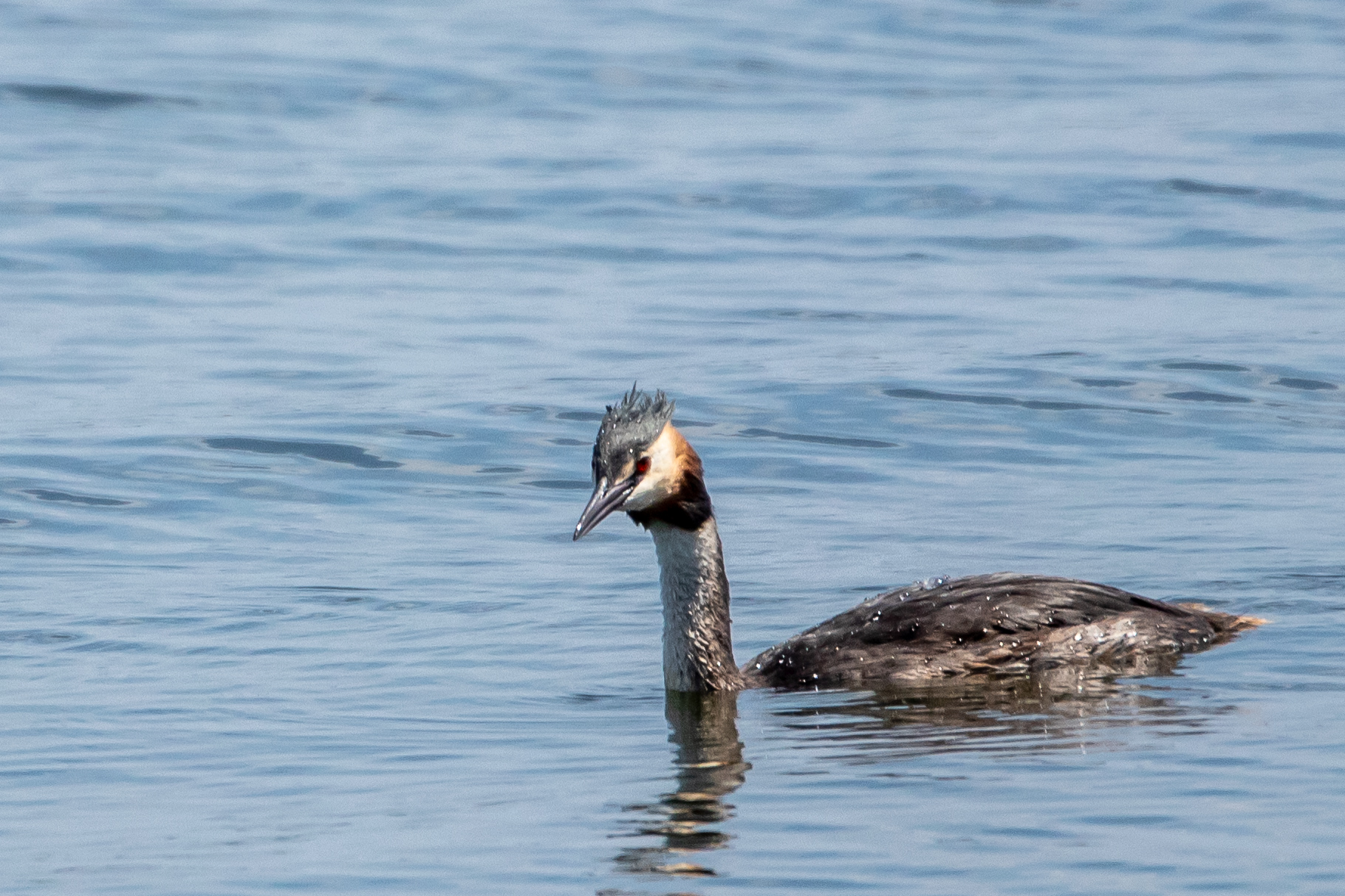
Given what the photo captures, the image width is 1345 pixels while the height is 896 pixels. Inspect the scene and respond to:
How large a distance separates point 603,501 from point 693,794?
157 centimetres

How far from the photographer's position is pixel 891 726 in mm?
8922

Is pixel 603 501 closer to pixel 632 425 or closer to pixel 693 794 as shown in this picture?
pixel 632 425

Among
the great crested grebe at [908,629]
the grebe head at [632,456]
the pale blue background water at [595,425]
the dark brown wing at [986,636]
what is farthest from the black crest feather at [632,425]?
the dark brown wing at [986,636]

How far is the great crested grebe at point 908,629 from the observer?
974cm

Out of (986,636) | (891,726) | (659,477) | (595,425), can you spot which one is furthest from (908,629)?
(595,425)

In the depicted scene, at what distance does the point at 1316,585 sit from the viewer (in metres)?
10.9

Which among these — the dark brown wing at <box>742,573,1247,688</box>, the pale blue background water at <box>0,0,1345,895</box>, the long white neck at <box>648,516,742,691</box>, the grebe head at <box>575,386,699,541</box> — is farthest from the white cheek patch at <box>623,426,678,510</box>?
the dark brown wing at <box>742,573,1247,688</box>

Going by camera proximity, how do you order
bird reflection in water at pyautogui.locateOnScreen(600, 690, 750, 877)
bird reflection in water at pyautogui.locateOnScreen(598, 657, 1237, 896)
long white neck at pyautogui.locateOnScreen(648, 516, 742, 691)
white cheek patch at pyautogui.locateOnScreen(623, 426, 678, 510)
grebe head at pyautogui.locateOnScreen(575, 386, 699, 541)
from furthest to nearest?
long white neck at pyautogui.locateOnScreen(648, 516, 742, 691), white cheek patch at pyautogui.locateOnScreen(623, 426, 678, 510), grebe head at pyautogui.locateOnScreen(575, 386, 699, 541), bird reflection in water at pyautogui.locateOnScreen(598, 657, 1237, 896), bird reflection in water at pyautogui.locateOnScreen(600, 690, 750, 877)

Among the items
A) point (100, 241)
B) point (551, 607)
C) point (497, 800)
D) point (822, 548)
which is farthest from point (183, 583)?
point (100, 241)

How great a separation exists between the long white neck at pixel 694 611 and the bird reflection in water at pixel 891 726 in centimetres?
11

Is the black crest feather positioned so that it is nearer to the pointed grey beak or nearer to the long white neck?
the pointed grey beak

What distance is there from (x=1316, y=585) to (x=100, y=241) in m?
13.2

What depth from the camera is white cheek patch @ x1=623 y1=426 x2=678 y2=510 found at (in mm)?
9305

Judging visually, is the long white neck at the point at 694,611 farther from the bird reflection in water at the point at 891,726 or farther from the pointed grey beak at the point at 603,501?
the pointed grey beak at the point at 603,501
